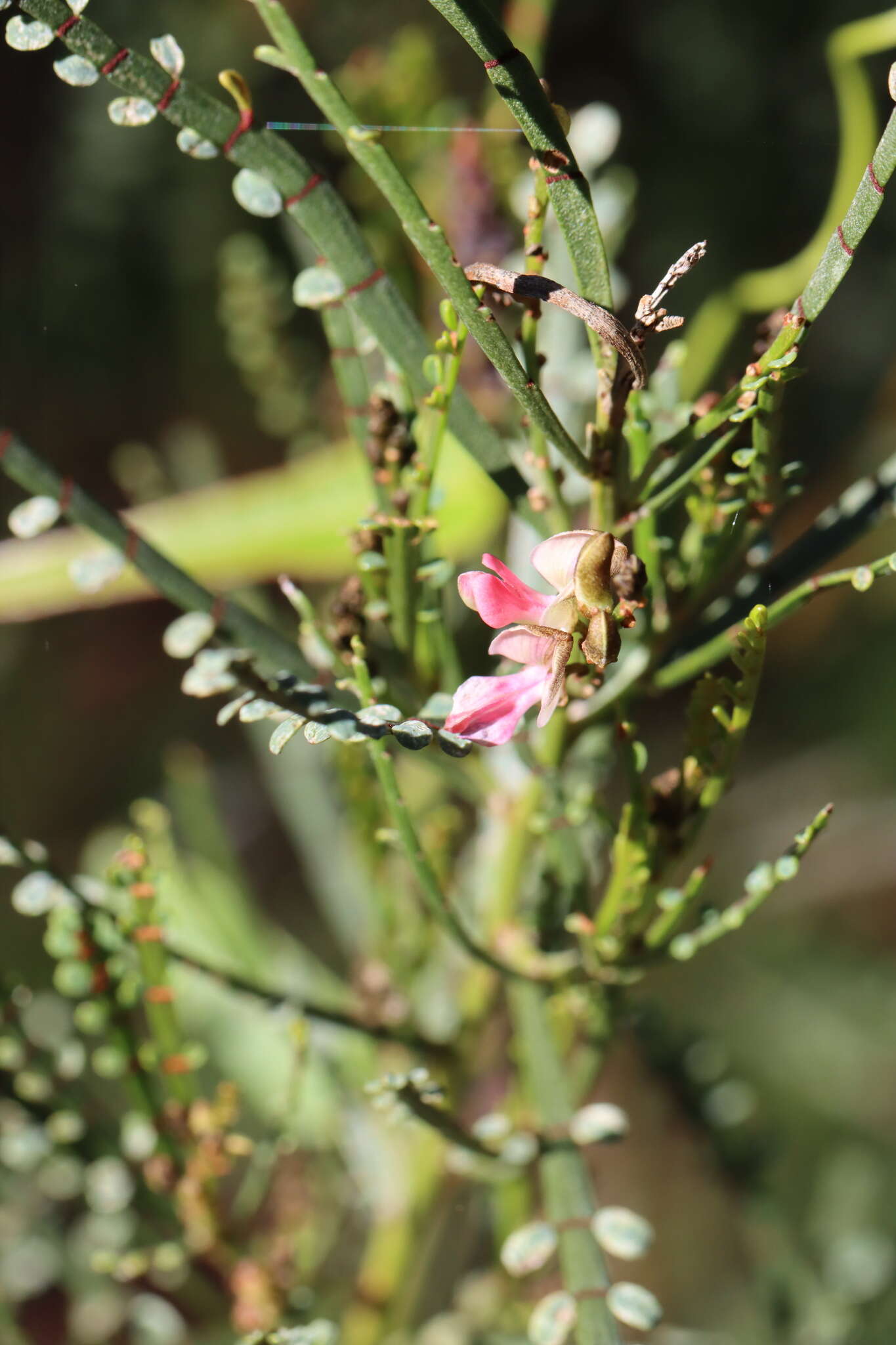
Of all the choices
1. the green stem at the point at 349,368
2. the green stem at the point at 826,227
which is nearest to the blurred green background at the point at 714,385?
the green stem at the point at 826,227

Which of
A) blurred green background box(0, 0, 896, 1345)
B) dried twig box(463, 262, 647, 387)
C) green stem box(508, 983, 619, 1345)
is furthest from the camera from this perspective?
blurred green background box(0, 0, 896, 1345)

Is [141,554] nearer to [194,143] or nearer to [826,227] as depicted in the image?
[194,143]

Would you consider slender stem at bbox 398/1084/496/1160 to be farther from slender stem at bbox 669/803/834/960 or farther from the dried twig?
the dried twig

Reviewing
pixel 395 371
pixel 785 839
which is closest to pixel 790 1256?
pixel 785 839

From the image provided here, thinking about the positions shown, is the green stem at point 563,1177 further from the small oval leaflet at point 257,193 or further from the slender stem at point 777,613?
the small oval leaflet at point 257,193

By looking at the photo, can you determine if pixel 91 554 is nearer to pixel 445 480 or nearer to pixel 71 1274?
pixel 445 480

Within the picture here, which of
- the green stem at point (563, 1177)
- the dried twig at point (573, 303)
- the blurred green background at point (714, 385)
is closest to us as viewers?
the dried twig at point (573, 303)

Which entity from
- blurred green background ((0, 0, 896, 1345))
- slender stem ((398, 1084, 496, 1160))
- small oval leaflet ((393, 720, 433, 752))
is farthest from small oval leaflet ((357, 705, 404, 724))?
blurred green background ((0, 0, 896, 1345))

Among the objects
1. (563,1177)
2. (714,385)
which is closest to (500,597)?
(563,1177)
